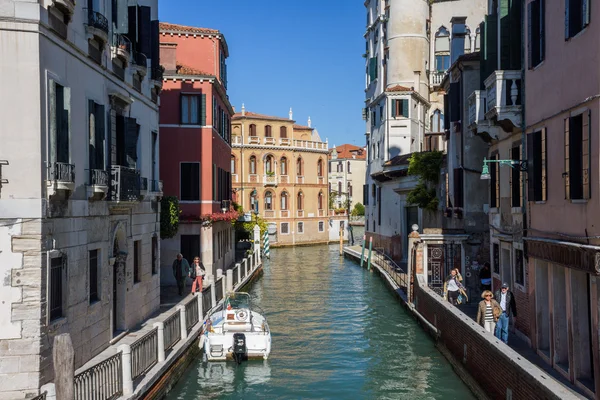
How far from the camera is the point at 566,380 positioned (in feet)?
34.7

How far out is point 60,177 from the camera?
387 inches

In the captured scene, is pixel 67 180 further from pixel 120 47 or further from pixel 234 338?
pixel 234 338

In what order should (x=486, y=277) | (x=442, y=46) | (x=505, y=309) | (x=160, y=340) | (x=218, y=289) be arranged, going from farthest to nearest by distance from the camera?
(x=442, y=46) → (x=218, y=289) → (x=486, y=277) → (x=505, y=309) → (x=160, y=340)

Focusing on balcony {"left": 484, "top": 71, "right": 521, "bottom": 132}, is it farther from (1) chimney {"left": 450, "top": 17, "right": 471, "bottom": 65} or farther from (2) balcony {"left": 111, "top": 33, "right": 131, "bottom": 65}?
(1) chimney {"left": 450, "top": 17, "right": 471, "bottom": 65}

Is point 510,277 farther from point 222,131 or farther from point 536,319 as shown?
point 222,131

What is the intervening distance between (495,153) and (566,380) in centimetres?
694

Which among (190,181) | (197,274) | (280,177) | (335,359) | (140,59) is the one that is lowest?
(335,359)

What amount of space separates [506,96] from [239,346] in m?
7.57

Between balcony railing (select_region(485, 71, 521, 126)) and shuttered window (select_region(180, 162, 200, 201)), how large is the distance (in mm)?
13089

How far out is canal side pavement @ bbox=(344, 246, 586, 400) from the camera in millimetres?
8352

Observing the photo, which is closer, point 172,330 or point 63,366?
point 63,366

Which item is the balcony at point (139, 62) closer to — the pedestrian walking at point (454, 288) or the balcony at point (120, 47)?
the balcony at point (120, 47)

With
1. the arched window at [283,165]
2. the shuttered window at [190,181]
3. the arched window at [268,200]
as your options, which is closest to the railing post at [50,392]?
the shuttered window at [190,181]

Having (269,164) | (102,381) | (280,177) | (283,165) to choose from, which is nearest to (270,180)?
(280,177)
